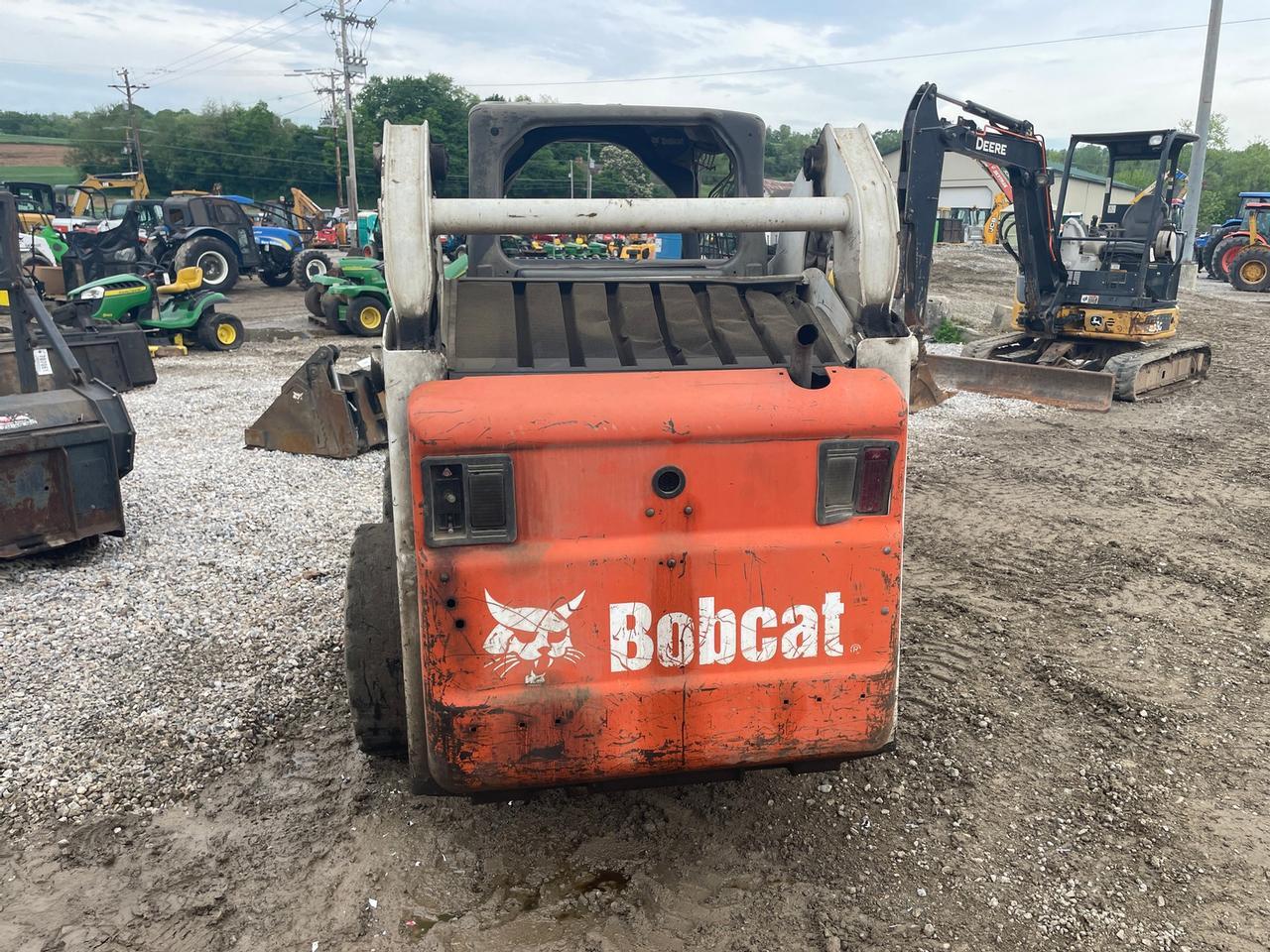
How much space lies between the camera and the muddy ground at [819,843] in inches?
104

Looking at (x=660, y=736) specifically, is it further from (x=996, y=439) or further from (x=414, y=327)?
(x=996, y=439)

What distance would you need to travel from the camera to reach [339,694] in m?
3.92

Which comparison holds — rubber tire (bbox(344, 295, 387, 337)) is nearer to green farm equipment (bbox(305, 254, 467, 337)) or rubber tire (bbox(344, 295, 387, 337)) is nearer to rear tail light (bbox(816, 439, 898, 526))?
green farm equipment (bbox(305, 254, 467, 337))

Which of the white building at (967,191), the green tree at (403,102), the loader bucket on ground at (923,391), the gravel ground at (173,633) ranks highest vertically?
the green tree at (403,102)

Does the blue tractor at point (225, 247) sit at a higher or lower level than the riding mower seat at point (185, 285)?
higher

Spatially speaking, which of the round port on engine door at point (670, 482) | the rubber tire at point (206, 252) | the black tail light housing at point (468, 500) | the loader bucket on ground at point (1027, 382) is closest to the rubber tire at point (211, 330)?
the rubber tire at point (206, 252)

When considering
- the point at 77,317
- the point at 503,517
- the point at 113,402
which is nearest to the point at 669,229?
the point at 503,517

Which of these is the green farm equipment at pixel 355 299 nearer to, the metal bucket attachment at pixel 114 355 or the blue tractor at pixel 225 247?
the blue tractor at pixel 225 247

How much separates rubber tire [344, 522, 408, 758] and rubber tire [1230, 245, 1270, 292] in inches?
1081

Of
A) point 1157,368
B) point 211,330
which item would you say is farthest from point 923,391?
point 211,330

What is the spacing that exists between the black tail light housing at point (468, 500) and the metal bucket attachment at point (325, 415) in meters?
5.47

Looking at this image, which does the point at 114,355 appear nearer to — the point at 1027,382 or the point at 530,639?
the point at 530,639

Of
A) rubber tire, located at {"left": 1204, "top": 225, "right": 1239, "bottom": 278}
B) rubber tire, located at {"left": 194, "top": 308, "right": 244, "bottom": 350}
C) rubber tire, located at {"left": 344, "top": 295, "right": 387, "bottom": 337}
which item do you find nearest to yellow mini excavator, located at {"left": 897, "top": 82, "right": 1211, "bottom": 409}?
rubber tire, located at {"left": 344, "top": 295, "right": 387, "bottom": 337}

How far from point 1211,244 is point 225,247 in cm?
2724
